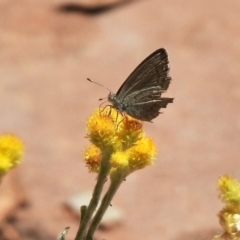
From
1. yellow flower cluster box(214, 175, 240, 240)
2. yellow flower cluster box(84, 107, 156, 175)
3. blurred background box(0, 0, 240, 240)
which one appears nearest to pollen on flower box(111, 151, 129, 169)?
yellow flower cluster box(84, 107, 156, 175)

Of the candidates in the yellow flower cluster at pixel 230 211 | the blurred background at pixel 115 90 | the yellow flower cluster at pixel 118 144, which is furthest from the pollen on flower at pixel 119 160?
the blurred background at pixel 115 90

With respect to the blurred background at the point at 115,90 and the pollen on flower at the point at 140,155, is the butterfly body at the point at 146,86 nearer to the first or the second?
the pollen on flower at the point at 140,155

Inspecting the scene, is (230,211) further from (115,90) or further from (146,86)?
(115,90)

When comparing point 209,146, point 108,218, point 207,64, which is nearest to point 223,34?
point 207,64

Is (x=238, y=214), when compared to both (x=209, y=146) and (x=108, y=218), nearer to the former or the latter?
(x=108, y=218)

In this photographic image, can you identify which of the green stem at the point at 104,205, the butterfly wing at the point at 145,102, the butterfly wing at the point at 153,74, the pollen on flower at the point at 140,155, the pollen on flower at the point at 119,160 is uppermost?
the butterfly wing at the point at 153,74

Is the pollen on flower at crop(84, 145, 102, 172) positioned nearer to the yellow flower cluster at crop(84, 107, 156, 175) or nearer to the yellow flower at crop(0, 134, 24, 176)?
the yellow flower cluster at crop(84, 107, 156, 175)

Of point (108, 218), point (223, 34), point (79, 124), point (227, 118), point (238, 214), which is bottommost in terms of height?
point (238, 214)
